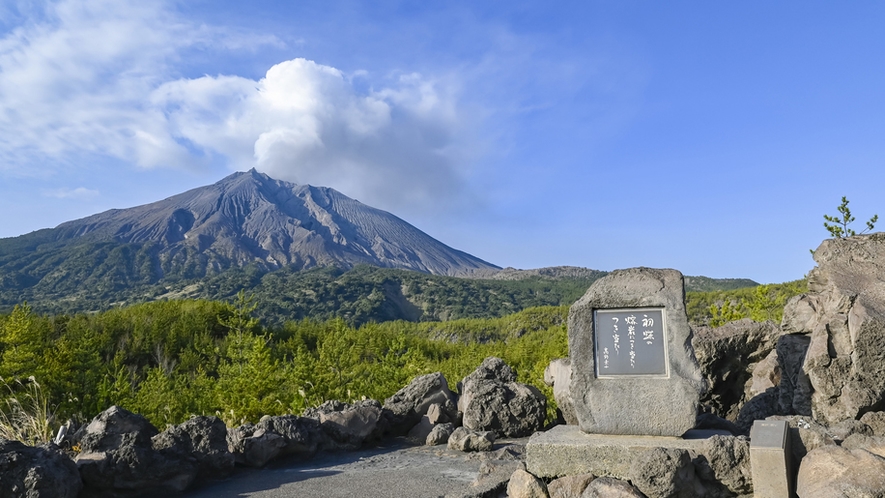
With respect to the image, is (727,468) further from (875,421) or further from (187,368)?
(187,368)

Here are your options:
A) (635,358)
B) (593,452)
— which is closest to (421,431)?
(593,452)

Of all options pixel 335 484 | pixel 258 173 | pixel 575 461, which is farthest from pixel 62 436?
pixel 258 173

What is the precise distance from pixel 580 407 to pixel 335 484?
2571mm

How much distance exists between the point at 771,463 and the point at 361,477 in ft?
12.7

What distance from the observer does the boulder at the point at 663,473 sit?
4.80 meters

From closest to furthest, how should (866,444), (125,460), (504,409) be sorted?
(866,444) → (125,460) → (504,409)

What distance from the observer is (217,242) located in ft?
327

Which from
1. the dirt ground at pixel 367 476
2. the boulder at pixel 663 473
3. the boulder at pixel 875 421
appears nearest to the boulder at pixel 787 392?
the boulder at pixel 875 421

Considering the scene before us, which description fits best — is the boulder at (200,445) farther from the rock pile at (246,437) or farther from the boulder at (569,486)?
the boulder at (569,486)

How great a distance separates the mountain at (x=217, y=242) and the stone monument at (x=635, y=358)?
7560 cm

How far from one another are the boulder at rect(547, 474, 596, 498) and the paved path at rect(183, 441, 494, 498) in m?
0.87

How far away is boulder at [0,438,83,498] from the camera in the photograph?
4898 mm

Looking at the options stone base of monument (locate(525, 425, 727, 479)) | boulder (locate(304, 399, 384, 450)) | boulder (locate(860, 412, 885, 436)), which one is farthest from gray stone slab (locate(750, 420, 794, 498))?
boulder (locate(304, 399, 384, 450))

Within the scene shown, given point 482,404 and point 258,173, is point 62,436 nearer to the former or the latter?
point 482,404
